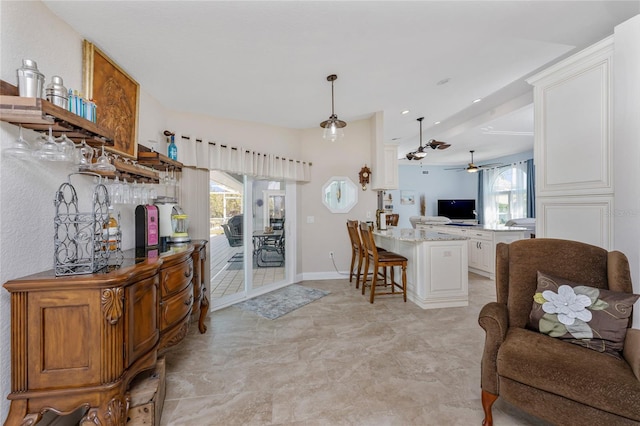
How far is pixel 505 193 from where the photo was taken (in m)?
7.87

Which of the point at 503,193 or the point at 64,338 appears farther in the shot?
the point at 503,193

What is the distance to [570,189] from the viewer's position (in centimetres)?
203

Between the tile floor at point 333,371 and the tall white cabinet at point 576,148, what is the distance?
134 cm

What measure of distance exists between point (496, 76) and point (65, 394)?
184 inches

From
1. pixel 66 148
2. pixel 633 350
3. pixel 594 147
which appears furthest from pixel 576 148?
pixel 66 148

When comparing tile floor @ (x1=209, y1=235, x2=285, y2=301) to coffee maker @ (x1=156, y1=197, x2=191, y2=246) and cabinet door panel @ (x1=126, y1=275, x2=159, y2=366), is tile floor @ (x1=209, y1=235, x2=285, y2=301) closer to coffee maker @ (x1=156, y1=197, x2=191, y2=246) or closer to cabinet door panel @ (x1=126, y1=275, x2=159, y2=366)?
coffee maker @ (x1=156, y1=197, x2=191, y2=246)

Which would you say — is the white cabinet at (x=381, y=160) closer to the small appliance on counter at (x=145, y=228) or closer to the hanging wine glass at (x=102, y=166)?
the small appliance on counter at (x=145, y=228)

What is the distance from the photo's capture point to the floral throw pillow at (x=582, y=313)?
136cm

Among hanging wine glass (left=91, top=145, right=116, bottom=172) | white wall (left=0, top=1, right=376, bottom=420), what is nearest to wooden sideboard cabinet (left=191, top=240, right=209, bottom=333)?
white wall (left=0, top=1, right=376, bottom=420)

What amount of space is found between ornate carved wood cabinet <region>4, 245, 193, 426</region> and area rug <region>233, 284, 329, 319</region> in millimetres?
1927

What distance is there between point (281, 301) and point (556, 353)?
9.57 feet

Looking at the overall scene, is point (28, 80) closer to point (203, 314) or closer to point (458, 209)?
point (203, 314)

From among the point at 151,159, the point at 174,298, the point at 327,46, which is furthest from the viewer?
the point at 151,159

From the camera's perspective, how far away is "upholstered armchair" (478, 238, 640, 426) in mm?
1165
